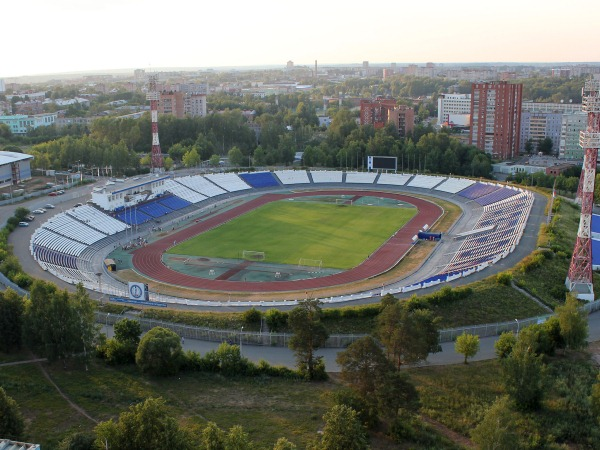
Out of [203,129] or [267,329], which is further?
[203,129]

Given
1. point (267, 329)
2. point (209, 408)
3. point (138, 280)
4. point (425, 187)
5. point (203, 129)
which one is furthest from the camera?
point (203, 129)

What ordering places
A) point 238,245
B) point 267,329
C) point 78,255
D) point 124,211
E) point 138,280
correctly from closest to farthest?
point 267,329 → point 138,280 → point 78,255 → point 238,245 → point 124,211

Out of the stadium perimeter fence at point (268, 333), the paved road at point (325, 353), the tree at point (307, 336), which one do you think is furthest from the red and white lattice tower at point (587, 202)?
the tree at point (307, 336)

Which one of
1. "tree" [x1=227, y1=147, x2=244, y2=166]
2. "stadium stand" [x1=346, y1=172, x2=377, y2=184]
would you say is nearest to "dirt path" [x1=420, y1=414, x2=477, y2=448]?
"stadium stand" [x1=346, y1=172, x2=377, y2=184]

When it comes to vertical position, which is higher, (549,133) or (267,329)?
(549,133)

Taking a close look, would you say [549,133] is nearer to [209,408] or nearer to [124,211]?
[124,211]

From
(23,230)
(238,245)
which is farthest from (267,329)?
(23,230)

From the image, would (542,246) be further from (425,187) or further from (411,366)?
(425,187)
